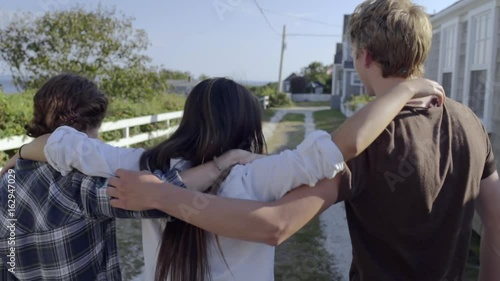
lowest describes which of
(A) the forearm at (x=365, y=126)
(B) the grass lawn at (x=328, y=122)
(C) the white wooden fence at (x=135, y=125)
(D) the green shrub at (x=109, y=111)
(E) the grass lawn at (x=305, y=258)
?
(B) the grass lawn at (x=328, y=122)

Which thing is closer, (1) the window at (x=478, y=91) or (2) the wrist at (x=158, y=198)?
(2) the wrist at (x=158, y=198)

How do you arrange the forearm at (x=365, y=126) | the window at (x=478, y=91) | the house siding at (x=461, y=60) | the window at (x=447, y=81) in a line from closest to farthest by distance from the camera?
the forearm at (x=365, y=126)
the window at (x=478, y=91)
the house siding at (x=461, y=60)
the window at (x=447, y=81)

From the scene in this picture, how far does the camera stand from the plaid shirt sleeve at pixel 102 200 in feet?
4.50

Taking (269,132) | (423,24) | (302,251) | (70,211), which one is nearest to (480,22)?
(302,251)

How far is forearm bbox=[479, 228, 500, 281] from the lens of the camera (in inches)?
61.6

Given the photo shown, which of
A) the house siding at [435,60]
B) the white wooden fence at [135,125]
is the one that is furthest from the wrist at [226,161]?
the house siding at [435,60]

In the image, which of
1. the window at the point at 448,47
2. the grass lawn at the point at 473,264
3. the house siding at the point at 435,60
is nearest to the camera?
the grass lawn at the point at 473,264

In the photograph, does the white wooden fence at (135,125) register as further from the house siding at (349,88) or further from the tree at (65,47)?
the house siding at (349,88)

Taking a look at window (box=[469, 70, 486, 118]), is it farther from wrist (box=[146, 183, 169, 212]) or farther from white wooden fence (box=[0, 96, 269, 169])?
wrist (box=[146, 183, 169, 212])

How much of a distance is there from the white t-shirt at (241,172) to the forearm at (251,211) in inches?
1.8

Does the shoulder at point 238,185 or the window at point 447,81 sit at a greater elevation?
the window at point 447,81

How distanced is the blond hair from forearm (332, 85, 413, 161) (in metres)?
0.17

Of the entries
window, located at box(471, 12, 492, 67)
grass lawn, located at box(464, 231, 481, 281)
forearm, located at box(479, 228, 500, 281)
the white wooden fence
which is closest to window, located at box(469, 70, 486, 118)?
window, located at box(471, 12, 492, 67)

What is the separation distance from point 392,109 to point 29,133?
148cm
